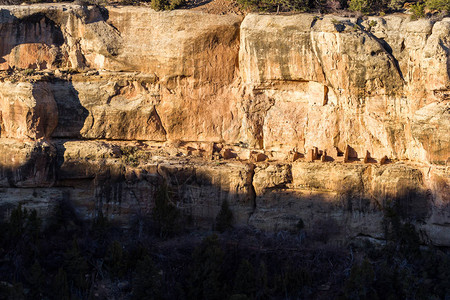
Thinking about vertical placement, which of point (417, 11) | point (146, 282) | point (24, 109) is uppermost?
point (417, 11)

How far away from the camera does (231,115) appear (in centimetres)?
2586

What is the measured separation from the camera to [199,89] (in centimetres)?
2566

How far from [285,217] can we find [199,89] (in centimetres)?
555

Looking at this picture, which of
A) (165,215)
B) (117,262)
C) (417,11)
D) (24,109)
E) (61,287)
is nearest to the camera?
(61,287)

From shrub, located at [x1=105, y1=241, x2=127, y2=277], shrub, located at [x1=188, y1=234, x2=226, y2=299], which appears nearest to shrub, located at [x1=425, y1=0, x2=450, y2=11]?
shrub, located at [x1=188, y1=234, x2=226, y2=299]

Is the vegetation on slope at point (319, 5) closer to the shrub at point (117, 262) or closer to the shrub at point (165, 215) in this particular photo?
the shrub at point (165, 215)

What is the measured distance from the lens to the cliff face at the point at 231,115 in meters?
23.2

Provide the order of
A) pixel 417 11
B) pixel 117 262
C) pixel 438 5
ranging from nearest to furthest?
pixel 117 262
pixel 417 11
pixel 438 5

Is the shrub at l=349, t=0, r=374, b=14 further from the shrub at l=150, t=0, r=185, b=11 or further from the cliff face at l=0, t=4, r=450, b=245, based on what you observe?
the shrub at l=150, t=0, r=185, b=11

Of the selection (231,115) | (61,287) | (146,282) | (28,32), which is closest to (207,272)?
(146,282)

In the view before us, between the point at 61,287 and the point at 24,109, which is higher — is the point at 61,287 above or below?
below

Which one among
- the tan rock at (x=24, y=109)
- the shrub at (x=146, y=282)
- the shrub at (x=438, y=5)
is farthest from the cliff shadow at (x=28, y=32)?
the shrub at (x=438, y=5)

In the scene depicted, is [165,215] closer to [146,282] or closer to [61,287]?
[146,282]

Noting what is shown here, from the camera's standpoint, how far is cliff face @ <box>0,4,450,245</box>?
76.2 ft
